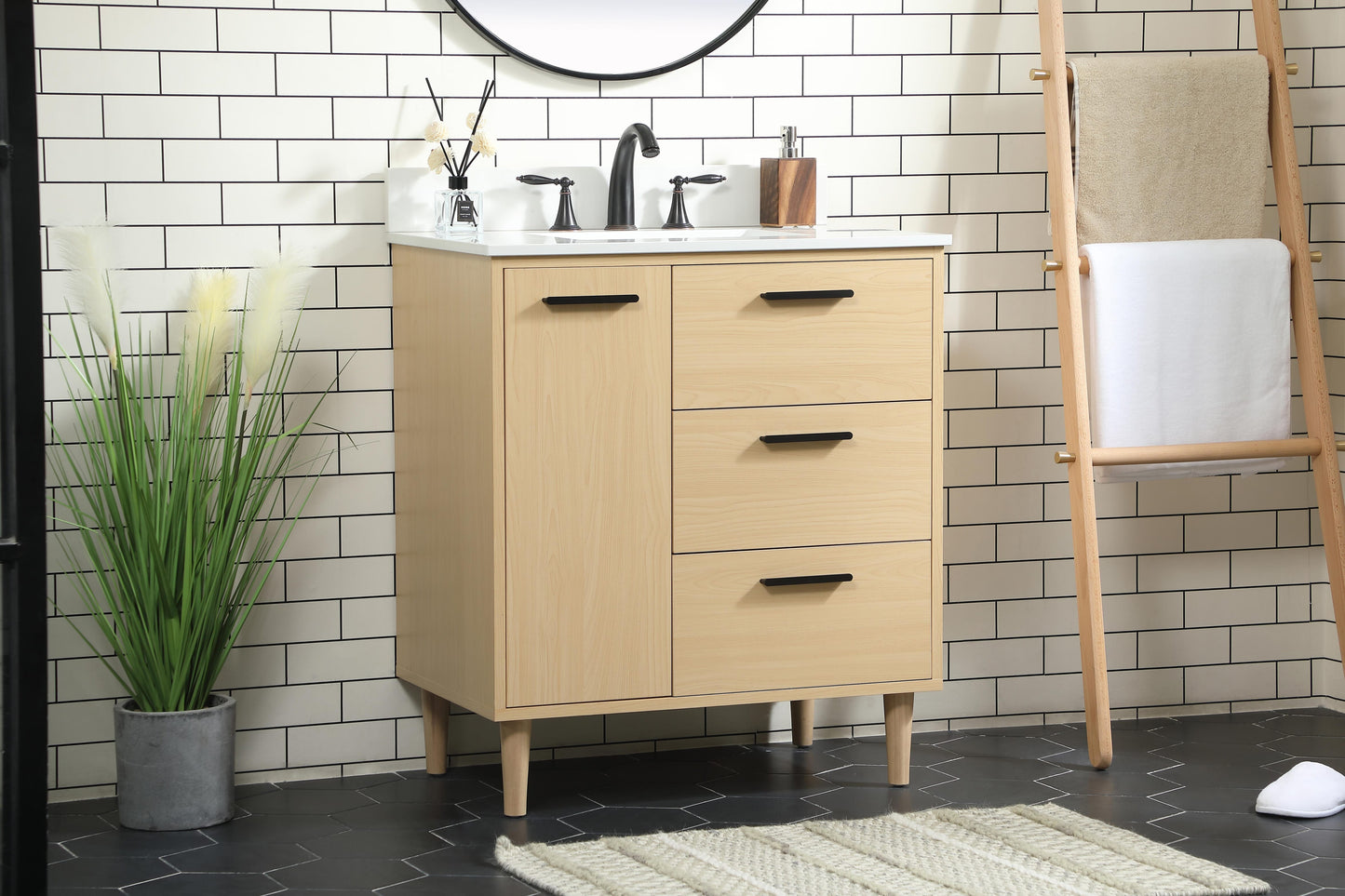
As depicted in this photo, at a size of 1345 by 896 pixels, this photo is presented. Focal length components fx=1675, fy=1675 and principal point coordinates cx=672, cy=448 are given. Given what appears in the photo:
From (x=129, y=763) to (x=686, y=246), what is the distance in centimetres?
127

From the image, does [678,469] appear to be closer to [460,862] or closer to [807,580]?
[807,580]

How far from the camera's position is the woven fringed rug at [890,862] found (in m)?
2.49

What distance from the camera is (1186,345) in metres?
3.16

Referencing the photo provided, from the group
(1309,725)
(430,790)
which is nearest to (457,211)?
(430,790)

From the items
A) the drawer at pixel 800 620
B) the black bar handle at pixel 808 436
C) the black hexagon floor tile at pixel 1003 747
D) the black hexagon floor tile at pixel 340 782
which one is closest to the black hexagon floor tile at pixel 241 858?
the black hexagon floor tile at pixel 340 782

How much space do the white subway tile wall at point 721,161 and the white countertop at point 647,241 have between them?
0.22 m

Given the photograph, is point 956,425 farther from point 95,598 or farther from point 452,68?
point 95,598

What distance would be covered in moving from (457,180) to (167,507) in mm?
765

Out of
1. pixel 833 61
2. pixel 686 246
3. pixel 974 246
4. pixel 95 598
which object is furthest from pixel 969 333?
pixel 95 598

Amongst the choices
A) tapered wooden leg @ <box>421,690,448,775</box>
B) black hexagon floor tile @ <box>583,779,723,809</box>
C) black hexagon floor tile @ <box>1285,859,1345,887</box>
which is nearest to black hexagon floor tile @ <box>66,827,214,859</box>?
tapered wooden leg @ <box>421,690,448,775</box>

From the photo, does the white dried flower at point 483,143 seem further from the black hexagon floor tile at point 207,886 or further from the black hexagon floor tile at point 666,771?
the black hexagon floor tile at point 207,886

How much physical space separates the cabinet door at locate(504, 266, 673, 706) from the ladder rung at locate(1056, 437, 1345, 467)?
83 centimetres

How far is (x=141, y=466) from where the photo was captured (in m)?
2.73

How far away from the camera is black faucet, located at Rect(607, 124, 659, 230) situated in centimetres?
305
